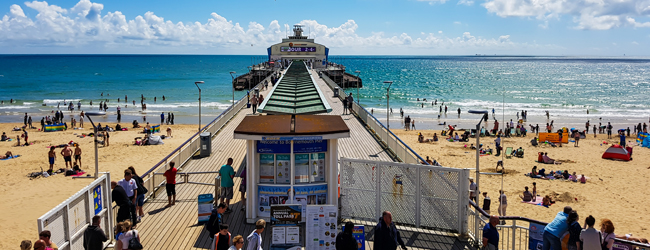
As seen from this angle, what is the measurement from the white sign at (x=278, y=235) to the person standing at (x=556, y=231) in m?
4.45

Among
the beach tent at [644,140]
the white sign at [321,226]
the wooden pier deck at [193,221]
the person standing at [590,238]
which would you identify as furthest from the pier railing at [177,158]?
the beach tent at [644,140]

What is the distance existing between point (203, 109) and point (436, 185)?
51952 mm

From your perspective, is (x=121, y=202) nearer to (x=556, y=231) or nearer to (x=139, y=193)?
(x=139, y=193)

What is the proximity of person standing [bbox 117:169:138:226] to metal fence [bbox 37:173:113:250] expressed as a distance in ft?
2.44

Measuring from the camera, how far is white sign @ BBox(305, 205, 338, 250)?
27.1ft

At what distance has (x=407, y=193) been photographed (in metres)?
9.83

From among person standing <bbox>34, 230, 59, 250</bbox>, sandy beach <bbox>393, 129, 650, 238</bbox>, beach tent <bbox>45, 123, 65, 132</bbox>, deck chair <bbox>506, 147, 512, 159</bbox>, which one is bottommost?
sandy beach <bbox>393, 129, 650, 238</bbox>

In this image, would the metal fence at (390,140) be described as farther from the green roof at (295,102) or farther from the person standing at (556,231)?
the person standing at (556,231)

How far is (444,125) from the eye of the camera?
44.0 meters

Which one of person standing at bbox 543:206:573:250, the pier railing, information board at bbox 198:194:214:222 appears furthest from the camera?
the pier railing

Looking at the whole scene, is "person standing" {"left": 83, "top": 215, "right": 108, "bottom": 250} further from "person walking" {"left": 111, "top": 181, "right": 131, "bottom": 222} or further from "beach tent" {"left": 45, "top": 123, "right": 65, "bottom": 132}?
"beach tent" {"left": 45, "top": 123, "right": 65, "bottom": 132}

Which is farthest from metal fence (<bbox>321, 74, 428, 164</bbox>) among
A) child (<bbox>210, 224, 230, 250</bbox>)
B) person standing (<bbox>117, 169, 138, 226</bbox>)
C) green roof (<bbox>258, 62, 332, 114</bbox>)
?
person standing (<bbox>117, 169, 138, 226</bbox>)

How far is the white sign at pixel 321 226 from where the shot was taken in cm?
827

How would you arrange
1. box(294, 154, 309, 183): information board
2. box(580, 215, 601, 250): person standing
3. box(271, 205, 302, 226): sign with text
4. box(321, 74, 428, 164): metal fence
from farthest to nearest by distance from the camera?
box(321, 74, 428, 164): metal fence < box(294, 154, 309, 183): information board < box(271, 205, 302, 226): sign with text < box(580, 215, 601, 250): person standing
